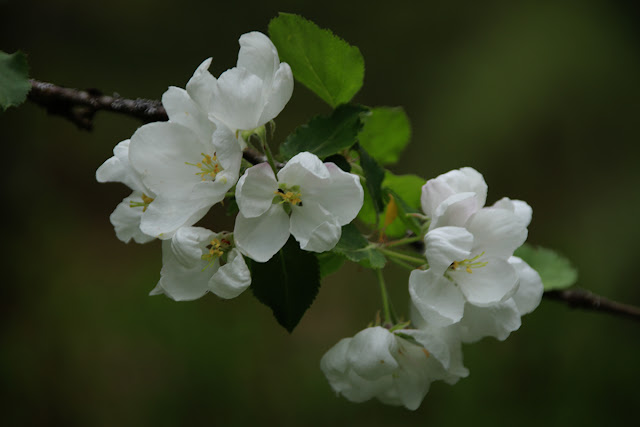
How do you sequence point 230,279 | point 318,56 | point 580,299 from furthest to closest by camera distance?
1. point 580,299
2. point 318,56
3. point 230,279

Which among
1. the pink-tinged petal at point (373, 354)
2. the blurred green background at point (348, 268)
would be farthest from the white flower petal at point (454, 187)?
the blurred green background at point (348, 268)

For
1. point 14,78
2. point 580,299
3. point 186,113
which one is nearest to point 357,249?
point 186,113

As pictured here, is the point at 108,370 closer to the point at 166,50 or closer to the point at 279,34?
the point at 166,50

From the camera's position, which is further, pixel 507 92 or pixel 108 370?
pixel 507 92

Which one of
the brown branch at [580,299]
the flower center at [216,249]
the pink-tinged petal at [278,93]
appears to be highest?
the pink-tinged petal at [278,93]

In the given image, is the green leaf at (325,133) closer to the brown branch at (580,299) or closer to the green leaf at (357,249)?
the green leaf at (357,249)

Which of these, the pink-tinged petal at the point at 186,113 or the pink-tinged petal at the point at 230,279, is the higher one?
the pink-tinged petal at the point at 186,113

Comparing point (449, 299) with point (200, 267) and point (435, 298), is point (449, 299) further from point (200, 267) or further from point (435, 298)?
point (200, 267)

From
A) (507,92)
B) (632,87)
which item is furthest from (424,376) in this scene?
(632,87)
